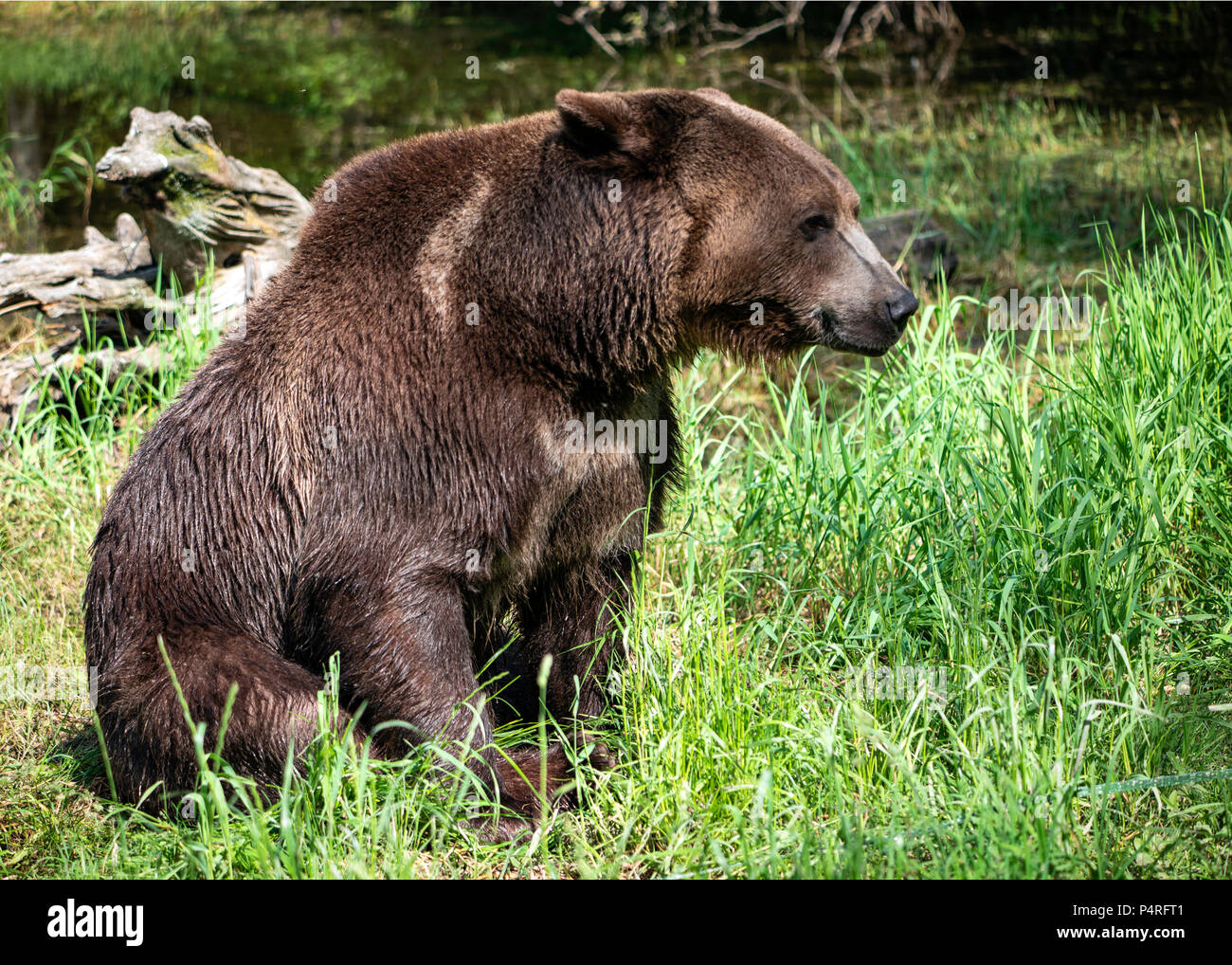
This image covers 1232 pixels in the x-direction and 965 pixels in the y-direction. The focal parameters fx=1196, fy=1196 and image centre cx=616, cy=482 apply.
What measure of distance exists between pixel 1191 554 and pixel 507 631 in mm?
2638

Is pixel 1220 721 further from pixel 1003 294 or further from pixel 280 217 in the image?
pixel 280 217

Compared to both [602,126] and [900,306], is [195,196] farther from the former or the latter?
[900,306]

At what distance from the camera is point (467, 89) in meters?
14.7

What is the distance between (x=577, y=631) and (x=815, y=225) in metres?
1.62

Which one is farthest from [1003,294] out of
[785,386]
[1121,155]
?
[1121,155]

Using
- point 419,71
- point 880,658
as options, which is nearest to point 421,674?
point 880,658

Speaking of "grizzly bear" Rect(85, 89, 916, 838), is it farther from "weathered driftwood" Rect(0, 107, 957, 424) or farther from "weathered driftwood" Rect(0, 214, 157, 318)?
"weathered driftwood" Rect(0, 214, 157, 318)

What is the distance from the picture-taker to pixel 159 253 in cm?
659

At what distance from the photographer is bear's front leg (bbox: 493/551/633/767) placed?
417 cm
